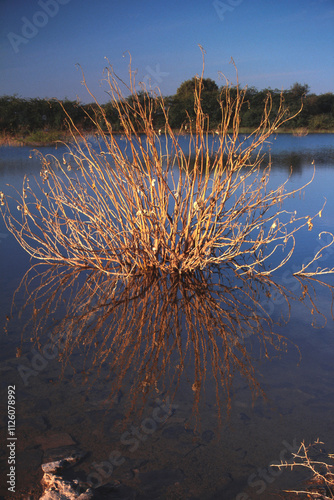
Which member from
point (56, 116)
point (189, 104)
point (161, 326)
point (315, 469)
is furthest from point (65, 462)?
point (56, 116)

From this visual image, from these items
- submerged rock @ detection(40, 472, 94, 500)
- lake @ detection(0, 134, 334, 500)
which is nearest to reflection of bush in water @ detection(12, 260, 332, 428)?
lake @ detection(0, 134, 334, 500)

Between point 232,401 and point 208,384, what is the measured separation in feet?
0.61

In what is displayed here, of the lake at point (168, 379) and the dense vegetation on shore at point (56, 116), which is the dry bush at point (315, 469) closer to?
the lake at point (168, 379)

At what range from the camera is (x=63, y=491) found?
1766mm

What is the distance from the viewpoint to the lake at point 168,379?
1.94 meters

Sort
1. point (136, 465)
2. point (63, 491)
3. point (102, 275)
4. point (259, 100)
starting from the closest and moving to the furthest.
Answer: point (63, 491), point (136, 465), point (102, 275), point (259, 100)

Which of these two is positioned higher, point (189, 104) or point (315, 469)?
point (189, 104)

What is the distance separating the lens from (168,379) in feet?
8.61

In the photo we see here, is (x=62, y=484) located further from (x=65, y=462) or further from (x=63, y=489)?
(x=65, y=462)

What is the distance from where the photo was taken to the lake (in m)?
1.94

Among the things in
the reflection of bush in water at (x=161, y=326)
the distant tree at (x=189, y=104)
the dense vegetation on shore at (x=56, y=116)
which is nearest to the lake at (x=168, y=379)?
the reflection of bush in water at (x=161, y=326)

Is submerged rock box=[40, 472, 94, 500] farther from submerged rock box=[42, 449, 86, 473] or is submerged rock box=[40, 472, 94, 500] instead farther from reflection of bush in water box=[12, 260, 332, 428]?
reflection of bush in water box=[12, 260, 332, 428]

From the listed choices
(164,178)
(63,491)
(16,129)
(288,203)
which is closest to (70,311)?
(164,178)

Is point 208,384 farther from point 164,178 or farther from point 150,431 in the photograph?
point 164,178
